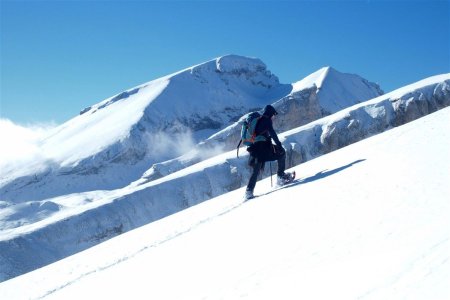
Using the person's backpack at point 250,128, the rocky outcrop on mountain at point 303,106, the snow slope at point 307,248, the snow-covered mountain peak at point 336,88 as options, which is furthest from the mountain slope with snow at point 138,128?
the snow slope at point 307,248

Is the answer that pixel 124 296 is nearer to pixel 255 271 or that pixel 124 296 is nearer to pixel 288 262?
pixel 255 271

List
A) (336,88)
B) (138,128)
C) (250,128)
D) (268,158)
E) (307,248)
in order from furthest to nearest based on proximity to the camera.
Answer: (336,88) < (138,128) < (268,158) < (250,128) < (307,248)

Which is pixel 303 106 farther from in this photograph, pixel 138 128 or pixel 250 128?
pixel 250 128

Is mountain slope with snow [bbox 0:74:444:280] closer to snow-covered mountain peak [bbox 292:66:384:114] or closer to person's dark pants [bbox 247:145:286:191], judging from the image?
person's dark pants [bbox 247:145:286:191]

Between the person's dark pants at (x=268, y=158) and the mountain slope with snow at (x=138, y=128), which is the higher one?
the mountain slope with snow at (x=138, y=128)

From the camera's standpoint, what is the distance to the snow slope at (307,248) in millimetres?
4328

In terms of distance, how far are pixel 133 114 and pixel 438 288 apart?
123758mm

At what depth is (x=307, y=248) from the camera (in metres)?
5.54

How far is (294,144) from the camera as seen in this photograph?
226 feet

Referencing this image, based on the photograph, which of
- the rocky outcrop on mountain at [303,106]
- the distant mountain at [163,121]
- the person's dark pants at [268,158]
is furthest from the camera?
the distant mountain at [163,121]

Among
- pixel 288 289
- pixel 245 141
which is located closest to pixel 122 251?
pixel 245 141

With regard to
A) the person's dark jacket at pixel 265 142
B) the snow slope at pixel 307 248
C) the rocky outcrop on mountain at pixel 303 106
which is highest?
the rocky outcrop on mountain at pixel 303 106

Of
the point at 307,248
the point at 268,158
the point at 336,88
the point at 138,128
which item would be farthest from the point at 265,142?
the point at 336,88

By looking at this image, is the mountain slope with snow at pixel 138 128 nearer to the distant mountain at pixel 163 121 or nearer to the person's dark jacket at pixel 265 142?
the distant mountain at pixel 163 121
